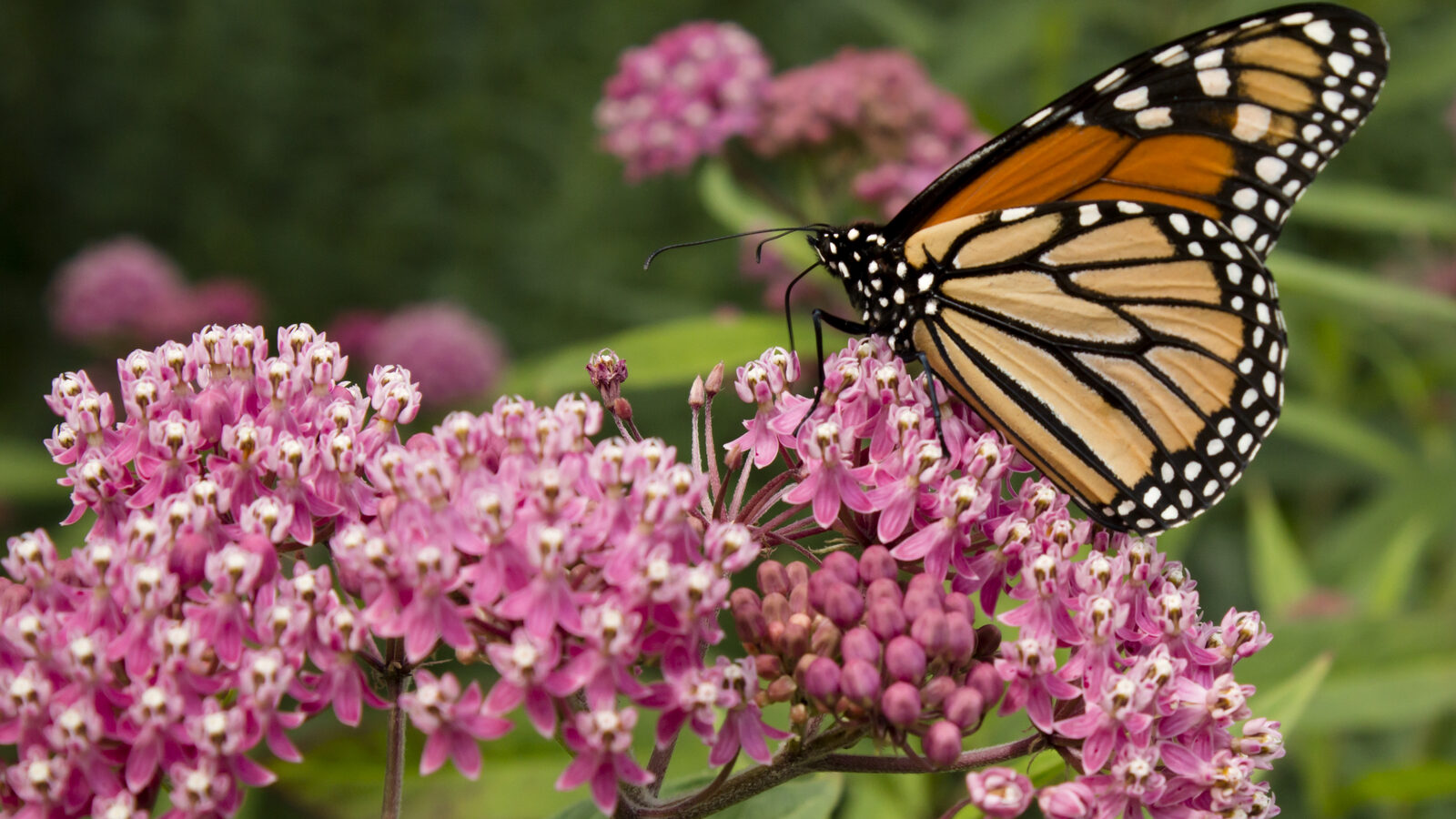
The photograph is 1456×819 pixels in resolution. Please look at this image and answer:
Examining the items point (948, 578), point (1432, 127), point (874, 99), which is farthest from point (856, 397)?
point (1432, 127)

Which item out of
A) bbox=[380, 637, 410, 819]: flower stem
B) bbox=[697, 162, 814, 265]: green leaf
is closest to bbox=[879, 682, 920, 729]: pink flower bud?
bbox=[380, 637, 410, 819]: flower stem

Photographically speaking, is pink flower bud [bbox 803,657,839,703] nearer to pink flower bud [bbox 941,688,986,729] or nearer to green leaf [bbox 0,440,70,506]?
pink flower bud [bbox 941,688,986,729]

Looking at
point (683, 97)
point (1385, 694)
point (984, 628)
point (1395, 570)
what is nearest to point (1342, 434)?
point (1395, 570)

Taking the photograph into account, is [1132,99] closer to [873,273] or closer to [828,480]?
[873,273]

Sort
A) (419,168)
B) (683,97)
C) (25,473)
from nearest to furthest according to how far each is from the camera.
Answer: (683,97)
(25,473)
(419,168)

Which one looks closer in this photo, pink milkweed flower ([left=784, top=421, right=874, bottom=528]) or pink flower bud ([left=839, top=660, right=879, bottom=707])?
pink flower bud ([left=839, top=660, right=879, bottom=707])

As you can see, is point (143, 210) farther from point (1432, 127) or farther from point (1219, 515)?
point (1432, 127)

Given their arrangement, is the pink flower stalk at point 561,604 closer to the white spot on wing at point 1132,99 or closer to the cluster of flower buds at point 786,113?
the white spot on wing at point 1132,99
